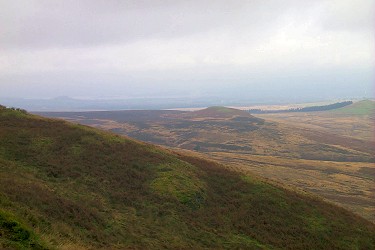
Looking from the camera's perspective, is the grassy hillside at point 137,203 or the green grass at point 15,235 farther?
the grassy hillside at point 137,203

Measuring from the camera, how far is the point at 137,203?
35.4 meters

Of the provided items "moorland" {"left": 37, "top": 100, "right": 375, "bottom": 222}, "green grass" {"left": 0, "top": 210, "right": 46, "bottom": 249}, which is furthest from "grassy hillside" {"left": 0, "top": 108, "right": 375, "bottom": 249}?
"moorland" {"left": 37, "top": 100, "right": 375, "bottom": 222}

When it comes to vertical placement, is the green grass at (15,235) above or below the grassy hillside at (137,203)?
above

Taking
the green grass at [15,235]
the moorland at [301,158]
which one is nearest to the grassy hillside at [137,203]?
the green grass at [15,235]

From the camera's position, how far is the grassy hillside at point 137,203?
25703mm

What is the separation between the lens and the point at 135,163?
45438 millimetres

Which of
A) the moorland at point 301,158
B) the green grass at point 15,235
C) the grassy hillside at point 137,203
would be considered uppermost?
the green grass at point 15,235

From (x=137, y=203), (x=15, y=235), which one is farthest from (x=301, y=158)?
(x=15, y=235)

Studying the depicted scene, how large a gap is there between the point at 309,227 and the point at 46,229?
1086 inches

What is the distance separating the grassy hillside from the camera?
25703 mm

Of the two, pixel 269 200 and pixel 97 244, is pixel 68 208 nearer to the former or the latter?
pixel 97 244

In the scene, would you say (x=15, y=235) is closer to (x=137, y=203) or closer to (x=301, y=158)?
(x=137, y=203)

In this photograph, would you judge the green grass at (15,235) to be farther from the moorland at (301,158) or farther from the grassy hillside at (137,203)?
the moorland at (301,158)

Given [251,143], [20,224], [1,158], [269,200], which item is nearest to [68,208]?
[20,224]
